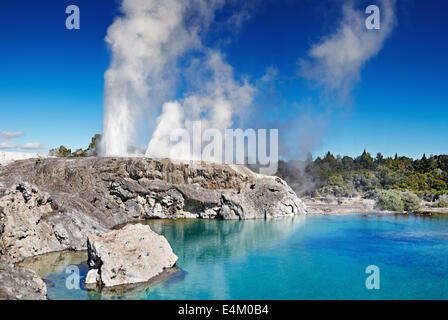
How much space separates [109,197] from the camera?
38.2 m

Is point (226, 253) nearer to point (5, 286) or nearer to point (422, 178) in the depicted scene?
point (5, 286)

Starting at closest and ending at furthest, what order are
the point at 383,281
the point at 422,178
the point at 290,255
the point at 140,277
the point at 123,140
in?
the point at 140,277, the point at 383,281, the point at 290,255, the point at 123,140, the point at 422,178

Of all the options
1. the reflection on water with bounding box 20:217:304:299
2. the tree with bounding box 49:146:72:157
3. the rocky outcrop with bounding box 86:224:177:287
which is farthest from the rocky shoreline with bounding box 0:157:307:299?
the tree with bounding box 49:146:72:157

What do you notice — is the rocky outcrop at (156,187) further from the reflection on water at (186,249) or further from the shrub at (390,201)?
the shrub at (390,201)

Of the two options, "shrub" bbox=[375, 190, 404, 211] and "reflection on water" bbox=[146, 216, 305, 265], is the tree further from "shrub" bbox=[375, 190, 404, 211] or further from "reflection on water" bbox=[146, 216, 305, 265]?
"shrub" bbox=[375, 190, 404, 211]

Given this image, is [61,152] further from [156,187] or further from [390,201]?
[390,201]

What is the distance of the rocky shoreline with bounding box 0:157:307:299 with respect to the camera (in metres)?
22.3

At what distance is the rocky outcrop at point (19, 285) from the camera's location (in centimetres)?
1266

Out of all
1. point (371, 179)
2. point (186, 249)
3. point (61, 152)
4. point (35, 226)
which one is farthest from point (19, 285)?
point (371, 179)

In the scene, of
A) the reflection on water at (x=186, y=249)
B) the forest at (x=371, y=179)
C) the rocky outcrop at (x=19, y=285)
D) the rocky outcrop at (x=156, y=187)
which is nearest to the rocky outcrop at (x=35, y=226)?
the reflection on water at (x=186, y=249)

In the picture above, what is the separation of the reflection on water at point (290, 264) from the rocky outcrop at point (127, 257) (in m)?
0.74
